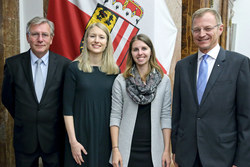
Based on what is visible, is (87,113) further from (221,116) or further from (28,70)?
(221,116)

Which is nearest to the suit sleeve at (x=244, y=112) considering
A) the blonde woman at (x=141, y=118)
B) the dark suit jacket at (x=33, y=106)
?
the blonde woman at (x=141, y=118)

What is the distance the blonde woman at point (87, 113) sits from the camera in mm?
2018

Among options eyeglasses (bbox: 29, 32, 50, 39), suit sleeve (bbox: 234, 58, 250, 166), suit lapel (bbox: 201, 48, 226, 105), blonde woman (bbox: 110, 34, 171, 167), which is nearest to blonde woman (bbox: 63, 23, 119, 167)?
blonde woman (bbox: 110, 34, 171, 167)

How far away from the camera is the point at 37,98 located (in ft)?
6.72

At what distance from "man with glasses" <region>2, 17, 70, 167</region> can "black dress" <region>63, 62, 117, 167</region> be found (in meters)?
0.14

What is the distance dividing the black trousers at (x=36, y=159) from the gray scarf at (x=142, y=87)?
0.85 m

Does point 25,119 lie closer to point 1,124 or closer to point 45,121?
point 45,121

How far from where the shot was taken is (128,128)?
6.35 ft

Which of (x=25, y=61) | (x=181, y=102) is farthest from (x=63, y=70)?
(x=181, y=102)

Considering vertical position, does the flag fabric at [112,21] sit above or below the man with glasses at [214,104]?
above

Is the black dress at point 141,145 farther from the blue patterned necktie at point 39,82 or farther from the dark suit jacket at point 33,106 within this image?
the blue patterned necktie at point 39,82

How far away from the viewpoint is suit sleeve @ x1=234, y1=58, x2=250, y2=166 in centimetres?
156

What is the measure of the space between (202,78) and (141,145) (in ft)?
2.21

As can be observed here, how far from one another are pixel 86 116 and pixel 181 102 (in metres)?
0.75
